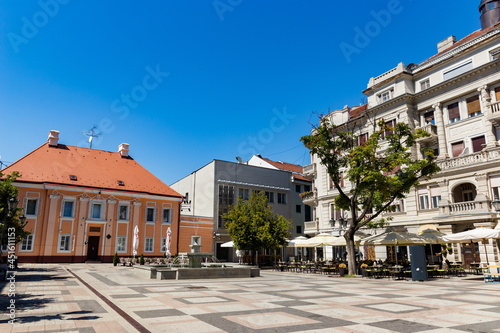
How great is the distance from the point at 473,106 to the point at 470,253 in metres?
10.7

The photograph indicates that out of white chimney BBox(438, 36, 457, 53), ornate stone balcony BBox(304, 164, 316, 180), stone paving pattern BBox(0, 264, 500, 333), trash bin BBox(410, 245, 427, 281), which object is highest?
white chimney BBox(438, 36, 457, 53)

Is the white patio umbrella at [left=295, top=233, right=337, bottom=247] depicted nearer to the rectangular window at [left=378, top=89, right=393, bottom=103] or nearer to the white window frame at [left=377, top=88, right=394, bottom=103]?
the white window frame at [left=377, top=88, right=394, bottom=103]

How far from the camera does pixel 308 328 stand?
7.59 metres

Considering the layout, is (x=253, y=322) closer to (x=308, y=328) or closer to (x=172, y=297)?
(x=308, y=328)

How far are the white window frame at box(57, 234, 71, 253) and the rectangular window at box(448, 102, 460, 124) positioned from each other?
36635 millimetres

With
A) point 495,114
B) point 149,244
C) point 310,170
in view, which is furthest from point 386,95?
point 149,244

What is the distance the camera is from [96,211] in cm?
3850

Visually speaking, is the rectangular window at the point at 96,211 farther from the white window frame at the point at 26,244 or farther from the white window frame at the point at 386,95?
the white window frame at the point at 386,95

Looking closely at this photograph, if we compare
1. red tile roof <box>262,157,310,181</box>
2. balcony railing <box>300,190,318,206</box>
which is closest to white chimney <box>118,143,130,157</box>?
red tile roof <box>262,157,310,181</box>

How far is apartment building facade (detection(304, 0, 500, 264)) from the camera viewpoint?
2444 cm

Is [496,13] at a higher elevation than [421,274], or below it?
higher

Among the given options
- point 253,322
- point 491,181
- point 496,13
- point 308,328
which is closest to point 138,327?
point 253,322

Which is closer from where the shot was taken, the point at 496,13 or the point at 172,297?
the point at 172,297

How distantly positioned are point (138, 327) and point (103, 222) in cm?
3360
